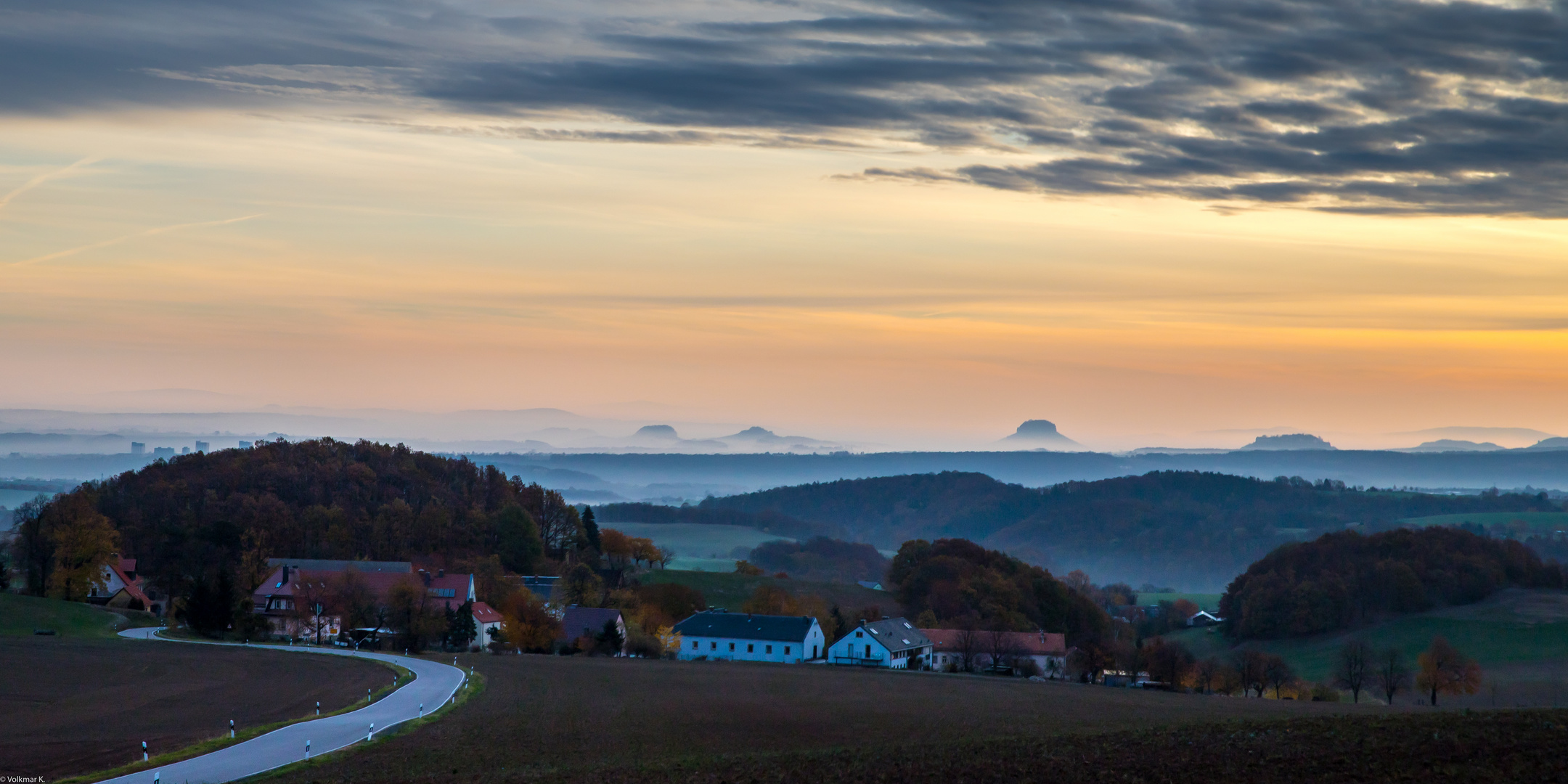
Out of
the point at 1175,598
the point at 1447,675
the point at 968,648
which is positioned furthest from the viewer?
the point at 1175,598

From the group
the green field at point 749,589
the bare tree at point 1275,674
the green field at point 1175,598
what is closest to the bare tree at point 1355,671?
the bare tree at point 1275,674

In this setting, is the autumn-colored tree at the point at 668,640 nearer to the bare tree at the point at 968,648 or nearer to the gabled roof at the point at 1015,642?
the gabled roof at the point at 1015,642

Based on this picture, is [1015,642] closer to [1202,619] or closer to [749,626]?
[749,626]

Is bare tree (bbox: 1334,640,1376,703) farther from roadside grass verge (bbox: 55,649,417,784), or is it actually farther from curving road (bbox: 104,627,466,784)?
roadside grass verge (bbox: 55,649,417,784)

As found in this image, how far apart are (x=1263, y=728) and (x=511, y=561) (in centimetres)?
9248

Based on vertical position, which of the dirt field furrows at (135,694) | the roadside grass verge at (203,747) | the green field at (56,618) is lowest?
the green field at (56,618)

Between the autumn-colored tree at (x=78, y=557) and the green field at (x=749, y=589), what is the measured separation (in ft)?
143

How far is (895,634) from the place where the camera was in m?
82.9

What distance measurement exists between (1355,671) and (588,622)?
159 feet

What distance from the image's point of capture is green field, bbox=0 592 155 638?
220 feet

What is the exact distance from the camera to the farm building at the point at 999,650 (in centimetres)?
7912

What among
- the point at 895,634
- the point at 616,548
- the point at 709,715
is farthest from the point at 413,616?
the point at 616,548

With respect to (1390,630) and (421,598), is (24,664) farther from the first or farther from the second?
(1390,630)

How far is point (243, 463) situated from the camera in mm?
126875
